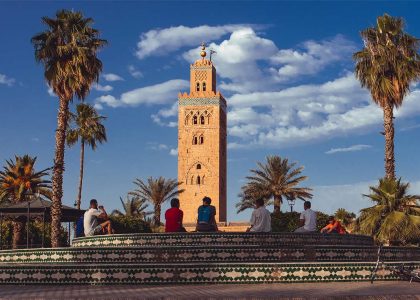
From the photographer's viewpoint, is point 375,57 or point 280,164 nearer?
point 375,57

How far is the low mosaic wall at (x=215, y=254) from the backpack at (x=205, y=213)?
220 cm

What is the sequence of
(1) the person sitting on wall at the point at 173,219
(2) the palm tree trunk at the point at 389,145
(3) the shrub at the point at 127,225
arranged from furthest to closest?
(3) the shrub at the point at 127,225, (2) the palm tree trunk at the point at 389,145, (1) the person sitting on wall at the point at 173,219

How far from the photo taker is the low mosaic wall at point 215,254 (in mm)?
12641

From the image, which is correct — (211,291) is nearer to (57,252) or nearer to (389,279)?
(389,279)

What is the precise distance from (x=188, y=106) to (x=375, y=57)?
48615 mm

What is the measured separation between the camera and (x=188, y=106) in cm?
7725

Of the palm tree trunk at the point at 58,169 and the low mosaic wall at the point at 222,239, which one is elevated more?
the palm tree trunk at the point at 58,169

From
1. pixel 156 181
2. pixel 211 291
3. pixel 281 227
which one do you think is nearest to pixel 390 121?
pixel 281 227

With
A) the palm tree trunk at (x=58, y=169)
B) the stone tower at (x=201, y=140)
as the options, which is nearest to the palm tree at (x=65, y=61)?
the palm tree trunk at (x=58, y=169)

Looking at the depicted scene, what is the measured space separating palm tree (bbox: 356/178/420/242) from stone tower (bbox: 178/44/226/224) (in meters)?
51.8

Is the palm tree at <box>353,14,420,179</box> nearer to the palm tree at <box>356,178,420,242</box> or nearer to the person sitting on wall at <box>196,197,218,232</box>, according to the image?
the palm tree at <box>356,178,420,242</box>

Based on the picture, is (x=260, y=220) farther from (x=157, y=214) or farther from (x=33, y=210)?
(x=157, y=214)

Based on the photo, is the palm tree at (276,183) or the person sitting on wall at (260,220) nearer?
the person sitting on wall at (260,220)

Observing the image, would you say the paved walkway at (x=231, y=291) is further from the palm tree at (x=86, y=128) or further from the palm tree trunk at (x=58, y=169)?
the palm tree at (x=86, y=128)
